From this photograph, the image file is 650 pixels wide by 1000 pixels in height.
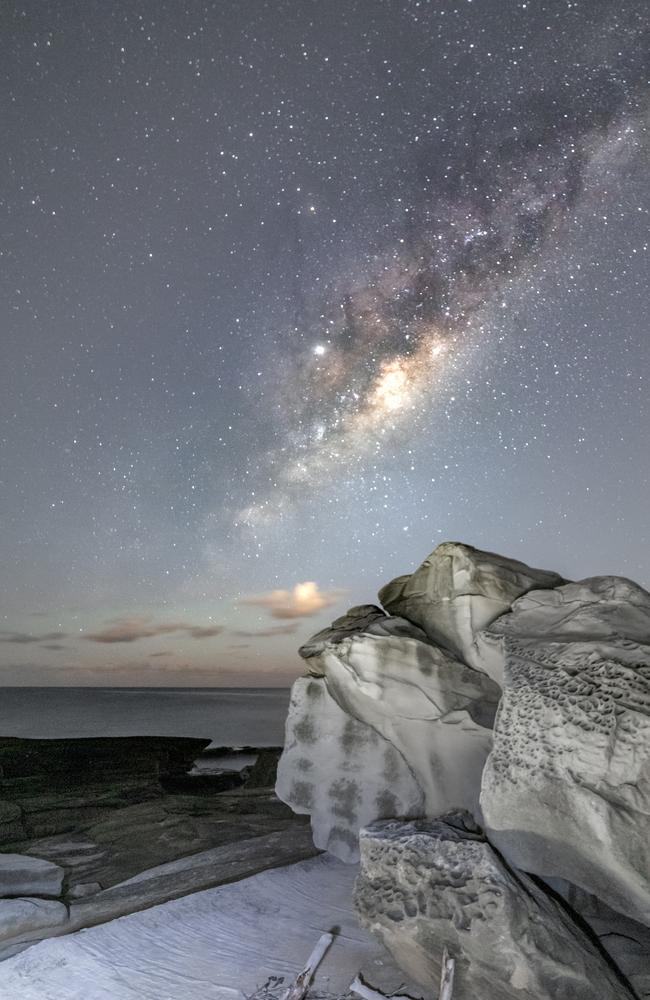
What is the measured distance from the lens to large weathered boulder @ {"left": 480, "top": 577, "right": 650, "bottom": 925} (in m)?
5.73

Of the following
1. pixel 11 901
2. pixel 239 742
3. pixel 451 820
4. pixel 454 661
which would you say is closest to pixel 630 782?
pixel 451 820

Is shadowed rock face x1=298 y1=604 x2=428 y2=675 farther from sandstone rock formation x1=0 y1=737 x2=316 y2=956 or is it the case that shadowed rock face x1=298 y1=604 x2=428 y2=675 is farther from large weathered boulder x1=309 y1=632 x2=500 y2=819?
sandstone rock formation x1=0 y1=737 x2=316 y2=956

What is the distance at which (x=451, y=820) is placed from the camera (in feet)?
23.4

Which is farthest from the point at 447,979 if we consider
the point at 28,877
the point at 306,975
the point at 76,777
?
the point at 76,777

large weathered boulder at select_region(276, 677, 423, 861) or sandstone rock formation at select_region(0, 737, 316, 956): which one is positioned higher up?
large weathered boulder at select_region(276, 677, 423, 861)

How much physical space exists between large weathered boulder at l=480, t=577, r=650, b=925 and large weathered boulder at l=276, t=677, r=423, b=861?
369cm

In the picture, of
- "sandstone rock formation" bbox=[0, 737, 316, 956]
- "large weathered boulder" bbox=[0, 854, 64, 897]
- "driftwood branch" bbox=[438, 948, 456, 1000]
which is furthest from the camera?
"large weathered boulder" bbox=[0, 854, 64, 897]

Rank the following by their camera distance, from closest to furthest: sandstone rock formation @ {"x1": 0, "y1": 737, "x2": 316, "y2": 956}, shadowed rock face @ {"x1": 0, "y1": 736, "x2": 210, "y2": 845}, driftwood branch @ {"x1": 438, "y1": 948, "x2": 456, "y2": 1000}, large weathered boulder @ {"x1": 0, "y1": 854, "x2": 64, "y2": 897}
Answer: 1. driftwood branch @ {"x1": 438, "y1": 948, "x2": 456, "y2": 1000}
2. sandstone rock formation @ {"x1": 0, "y1": 737, "x2": 316, "y2": 956}
3. large weathered boulder @ {"x1": 0, "y1": 854, "x2": 64, "y2": 897}
4. shadowed rock face @ {"x1": 0, "y1": 736, "x2": 210, "y2": 845}

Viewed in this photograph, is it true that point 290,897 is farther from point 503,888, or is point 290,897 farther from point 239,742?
point 239,742

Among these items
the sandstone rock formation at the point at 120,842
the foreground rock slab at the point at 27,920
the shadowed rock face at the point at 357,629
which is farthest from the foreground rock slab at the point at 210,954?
the shadowed rock face at the point at 357,629

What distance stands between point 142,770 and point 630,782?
20595 millimetres

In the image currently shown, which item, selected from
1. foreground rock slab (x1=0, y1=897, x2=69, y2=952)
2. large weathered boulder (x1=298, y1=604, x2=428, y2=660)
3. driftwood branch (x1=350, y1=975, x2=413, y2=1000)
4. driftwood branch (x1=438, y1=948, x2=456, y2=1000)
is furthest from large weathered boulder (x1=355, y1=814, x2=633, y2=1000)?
foreground rock slab (x1=0, y1=897, x2=69, y2=952)

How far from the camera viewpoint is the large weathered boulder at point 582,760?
18.8ft

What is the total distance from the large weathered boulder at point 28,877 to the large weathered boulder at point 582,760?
7.30 metres
